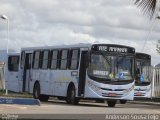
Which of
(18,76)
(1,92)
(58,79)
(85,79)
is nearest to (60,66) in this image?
(58,79)

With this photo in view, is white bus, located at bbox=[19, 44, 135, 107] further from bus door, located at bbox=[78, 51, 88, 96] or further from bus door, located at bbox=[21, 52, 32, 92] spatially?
bus door, located at bbox=[21, 52, 32, 92]

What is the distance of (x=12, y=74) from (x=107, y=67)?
12784 mm

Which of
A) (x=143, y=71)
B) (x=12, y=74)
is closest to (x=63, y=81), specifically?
(x=143, y=71)

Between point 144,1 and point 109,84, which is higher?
point 144,1

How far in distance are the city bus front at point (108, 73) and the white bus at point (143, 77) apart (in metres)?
7.60

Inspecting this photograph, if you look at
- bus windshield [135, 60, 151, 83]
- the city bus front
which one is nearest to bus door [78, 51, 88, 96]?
the city bus front

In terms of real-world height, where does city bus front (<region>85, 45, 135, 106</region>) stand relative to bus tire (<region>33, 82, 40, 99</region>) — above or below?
above

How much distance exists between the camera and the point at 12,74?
40281 millimetres

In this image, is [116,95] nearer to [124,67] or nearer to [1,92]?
[124,67]

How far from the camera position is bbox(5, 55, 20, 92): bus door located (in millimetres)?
39044

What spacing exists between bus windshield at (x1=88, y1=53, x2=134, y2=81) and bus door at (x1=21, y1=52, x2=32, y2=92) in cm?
743

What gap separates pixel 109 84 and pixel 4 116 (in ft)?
40.6

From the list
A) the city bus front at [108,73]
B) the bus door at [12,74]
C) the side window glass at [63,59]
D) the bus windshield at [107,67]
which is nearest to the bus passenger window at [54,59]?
the side window glass at [63,59]

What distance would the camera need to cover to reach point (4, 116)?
17203mm
